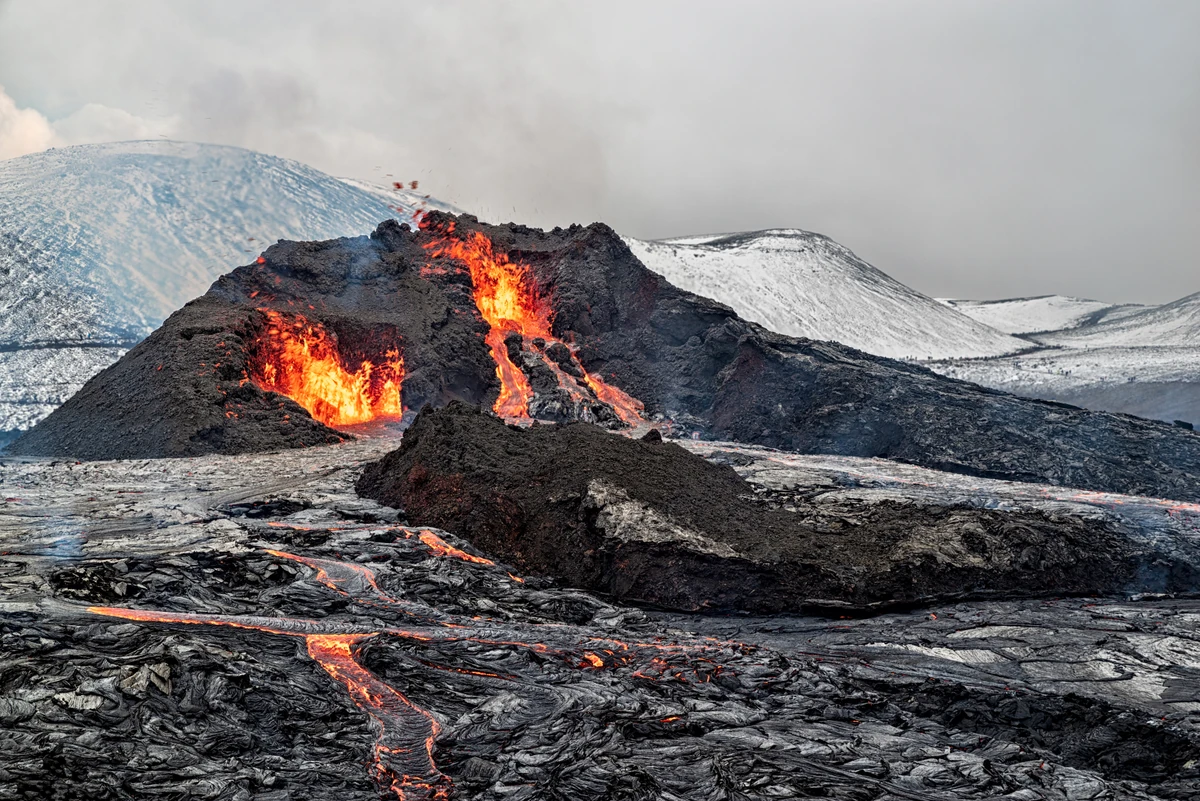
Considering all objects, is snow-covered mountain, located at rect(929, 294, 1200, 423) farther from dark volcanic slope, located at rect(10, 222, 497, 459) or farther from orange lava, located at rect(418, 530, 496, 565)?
orange lava, located at rect(418, 530, 496, 565)

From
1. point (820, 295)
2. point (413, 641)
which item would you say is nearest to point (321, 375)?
point (413, 641)

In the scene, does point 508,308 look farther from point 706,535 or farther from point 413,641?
point 413,641

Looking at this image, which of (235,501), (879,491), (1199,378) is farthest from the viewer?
(1199,378)

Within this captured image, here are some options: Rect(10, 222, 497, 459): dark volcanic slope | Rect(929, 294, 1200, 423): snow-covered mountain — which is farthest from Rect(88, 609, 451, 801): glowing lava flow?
Rect(929, 294, 1200, 423): snow-covered mountain

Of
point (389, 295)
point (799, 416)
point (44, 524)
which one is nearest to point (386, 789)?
point (44, 524)

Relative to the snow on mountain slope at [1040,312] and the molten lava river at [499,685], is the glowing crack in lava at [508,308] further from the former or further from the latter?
the snow on mountain slope at [1040,312]

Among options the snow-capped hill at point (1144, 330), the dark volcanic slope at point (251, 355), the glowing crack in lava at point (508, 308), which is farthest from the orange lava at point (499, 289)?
the snow-capped hill at point (1144, 330)

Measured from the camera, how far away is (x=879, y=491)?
2006cm

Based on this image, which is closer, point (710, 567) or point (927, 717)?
point (927, 717)

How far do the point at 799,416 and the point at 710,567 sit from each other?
71.0 ft

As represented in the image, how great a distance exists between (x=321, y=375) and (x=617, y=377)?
552 inches

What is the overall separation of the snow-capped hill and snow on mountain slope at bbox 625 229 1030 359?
28.7ft

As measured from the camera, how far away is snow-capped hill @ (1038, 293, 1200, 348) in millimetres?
78250

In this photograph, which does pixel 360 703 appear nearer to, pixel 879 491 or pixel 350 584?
pixel 350 584
